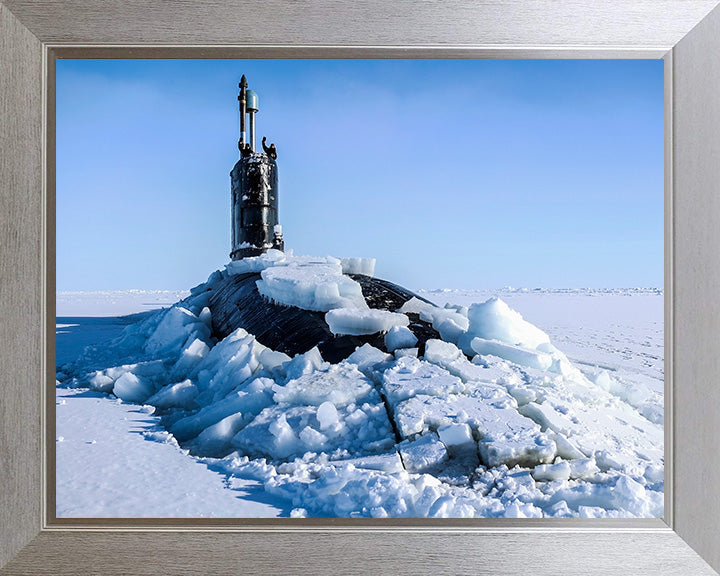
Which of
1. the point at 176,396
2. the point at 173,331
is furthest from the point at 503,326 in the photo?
the point at 173,331

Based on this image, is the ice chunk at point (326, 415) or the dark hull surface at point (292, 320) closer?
the ice chunk at point (326, 415)

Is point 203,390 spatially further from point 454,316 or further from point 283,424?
point 454,316

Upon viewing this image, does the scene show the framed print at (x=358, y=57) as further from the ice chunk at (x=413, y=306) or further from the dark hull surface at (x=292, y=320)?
the ice chunk at (x=413, y=306)

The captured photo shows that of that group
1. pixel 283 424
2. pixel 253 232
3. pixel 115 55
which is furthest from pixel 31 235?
pixel 253 232

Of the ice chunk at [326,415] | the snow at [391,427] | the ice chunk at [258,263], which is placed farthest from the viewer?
the ice chunk at [258,263]

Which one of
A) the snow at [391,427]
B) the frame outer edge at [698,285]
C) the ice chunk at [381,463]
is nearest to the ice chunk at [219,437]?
the snow at [391,427]

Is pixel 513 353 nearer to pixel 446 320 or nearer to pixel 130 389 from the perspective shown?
pixel 446 320
